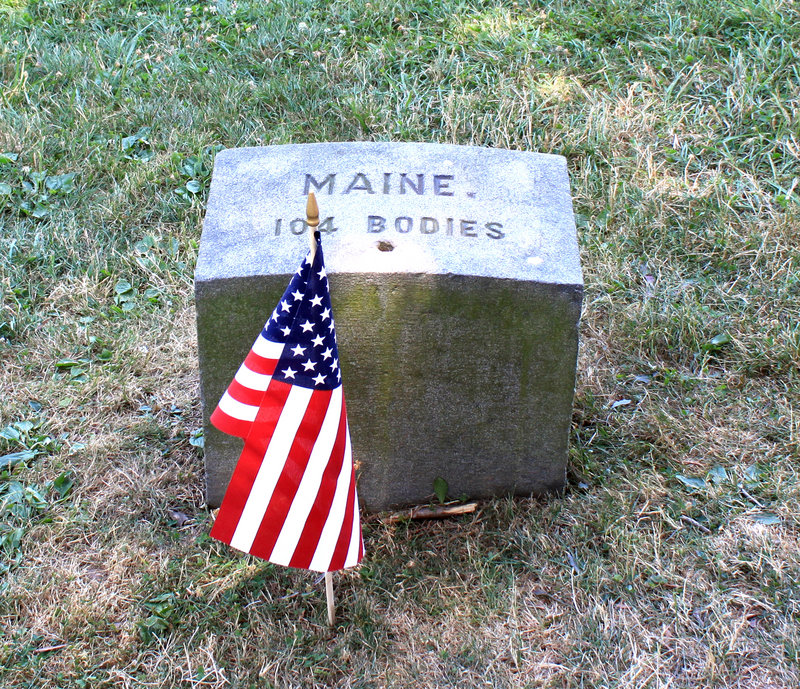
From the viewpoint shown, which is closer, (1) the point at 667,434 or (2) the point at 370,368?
(2) the point at 370,368

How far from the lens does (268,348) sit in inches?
88.4

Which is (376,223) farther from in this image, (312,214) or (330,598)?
(330,598)

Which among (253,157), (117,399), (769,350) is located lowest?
(117,399)

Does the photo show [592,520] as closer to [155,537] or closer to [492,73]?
[155,537]

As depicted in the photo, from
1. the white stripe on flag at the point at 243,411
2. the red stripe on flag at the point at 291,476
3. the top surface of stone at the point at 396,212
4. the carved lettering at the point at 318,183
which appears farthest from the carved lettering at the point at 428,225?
the white stripe on flag at the point at 243,411

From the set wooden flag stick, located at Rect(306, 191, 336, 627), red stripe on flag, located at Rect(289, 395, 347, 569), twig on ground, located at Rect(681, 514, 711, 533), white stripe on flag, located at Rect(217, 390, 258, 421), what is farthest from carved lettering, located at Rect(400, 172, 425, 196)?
twig on ground, located at Rect(681, 514, 711, 533)

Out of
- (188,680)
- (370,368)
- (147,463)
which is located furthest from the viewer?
(147,463)

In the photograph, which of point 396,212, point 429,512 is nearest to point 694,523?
point 429,512

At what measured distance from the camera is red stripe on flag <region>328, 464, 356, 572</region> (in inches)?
95.3

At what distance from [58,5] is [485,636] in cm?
483

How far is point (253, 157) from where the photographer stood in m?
3.11

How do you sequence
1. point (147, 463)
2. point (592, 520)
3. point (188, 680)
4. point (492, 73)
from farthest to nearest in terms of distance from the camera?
point (492, 73) → point (147, 463) → point (592, 520) → point (188, 680)

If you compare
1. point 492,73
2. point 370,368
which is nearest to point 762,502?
point 370,368

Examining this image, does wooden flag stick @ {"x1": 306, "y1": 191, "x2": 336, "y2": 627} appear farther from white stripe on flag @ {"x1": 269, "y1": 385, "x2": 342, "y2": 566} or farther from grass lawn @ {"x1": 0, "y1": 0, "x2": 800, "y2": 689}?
white stripe on flag @ {"x1": 269, "y1": 385, "x2": 342, "y2": 566}
